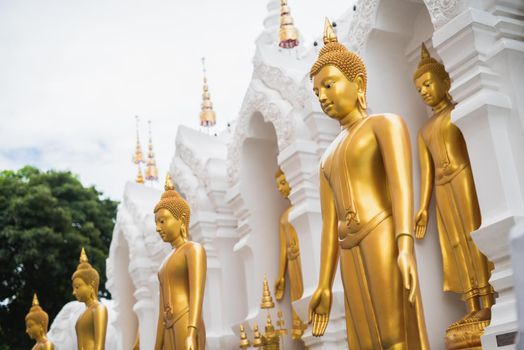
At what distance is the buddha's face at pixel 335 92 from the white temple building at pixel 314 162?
1059mm

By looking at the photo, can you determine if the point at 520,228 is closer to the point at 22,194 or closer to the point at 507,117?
the point at 507,117

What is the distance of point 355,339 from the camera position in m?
4.12

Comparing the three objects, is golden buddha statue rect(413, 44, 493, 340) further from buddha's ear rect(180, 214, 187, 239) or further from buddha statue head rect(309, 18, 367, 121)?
buddha's ear rect(180, 214, 187, 239)

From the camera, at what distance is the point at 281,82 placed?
7879mm

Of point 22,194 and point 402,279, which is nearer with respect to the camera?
point 402,279

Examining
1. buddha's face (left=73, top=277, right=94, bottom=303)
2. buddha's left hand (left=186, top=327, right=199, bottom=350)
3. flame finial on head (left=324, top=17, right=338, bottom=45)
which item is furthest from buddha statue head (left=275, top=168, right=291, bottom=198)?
flame finial on head (left=324, top=17, right=338, bottom=45)

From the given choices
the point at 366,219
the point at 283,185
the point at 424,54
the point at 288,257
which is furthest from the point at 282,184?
the point at 366,219

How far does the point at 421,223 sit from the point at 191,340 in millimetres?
2220

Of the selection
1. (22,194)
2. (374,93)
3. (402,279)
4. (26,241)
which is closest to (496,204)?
(402,279)

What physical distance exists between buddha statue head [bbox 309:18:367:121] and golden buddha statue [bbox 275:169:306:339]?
334 cm

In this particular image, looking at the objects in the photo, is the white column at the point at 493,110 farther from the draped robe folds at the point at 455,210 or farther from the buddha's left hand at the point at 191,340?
the buddha's left hand at the point at 191,340

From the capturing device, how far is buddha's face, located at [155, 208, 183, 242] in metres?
6.61

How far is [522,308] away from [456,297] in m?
4.81

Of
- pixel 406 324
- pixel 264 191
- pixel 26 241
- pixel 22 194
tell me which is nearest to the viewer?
pixel 406 324
